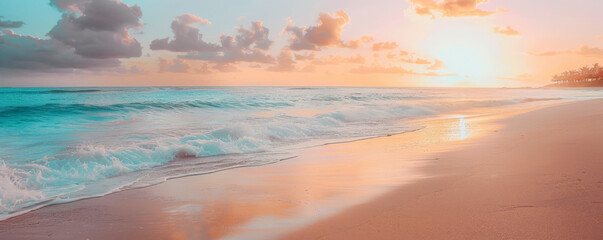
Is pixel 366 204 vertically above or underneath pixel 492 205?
underneath

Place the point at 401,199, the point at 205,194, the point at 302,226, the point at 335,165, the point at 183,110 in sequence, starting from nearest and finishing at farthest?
the point at 302,226
the point at 401,199
the point at 205,194
the point at 335,165
the point at 183,110

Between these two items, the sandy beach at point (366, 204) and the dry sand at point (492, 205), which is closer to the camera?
the dry sand at point (492, 205)

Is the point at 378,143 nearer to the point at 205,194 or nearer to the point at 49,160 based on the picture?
the point at 205,194

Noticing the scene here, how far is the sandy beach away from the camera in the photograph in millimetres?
2863

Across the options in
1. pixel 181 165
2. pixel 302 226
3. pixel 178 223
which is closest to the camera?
pixel 302 226

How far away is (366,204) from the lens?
12.1 ft

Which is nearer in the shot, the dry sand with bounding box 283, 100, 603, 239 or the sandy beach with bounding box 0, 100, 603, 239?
the dry sand with bounding box 283, 100, 603, 239

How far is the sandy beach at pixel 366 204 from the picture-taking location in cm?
286

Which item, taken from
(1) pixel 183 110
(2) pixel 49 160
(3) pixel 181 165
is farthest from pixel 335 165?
(1) pixel 183 110

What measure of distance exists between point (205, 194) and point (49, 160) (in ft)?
12.8

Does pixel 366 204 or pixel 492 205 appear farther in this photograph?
pixel 366 204

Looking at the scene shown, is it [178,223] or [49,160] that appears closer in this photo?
[178,223]

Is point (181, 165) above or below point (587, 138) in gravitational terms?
below

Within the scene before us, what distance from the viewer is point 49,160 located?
21.0ft
